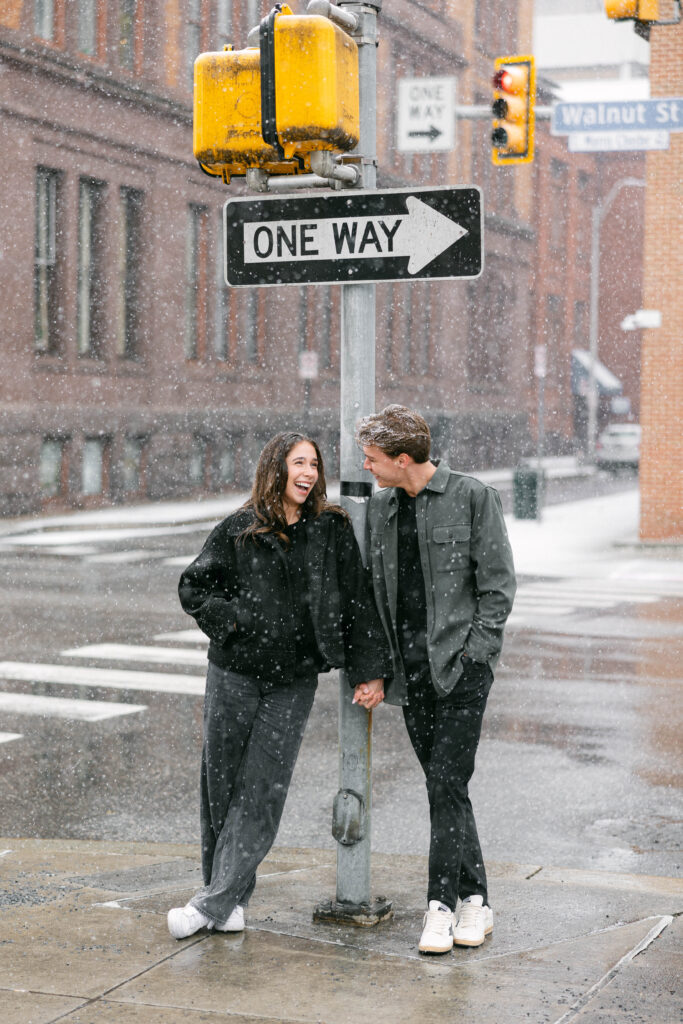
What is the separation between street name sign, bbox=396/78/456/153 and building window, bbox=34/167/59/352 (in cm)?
1344

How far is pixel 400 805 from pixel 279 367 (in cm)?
3002

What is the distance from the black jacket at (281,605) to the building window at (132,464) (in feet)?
84.1

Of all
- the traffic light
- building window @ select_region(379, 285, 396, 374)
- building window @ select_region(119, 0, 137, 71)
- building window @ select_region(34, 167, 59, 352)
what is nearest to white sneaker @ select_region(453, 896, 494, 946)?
the traffic light

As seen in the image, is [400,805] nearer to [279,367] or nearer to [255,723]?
[255,723]

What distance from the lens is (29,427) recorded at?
27.0m

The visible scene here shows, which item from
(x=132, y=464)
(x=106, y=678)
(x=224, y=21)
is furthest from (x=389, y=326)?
(x=106, y=678)

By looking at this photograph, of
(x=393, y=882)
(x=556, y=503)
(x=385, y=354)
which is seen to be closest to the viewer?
(x=393, y=882)

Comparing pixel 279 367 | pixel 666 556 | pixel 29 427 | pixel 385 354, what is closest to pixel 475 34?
pixel 385 354

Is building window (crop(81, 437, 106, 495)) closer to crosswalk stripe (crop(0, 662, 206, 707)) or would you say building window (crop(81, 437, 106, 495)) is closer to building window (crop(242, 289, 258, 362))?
building window (crop(242, 289, 258, 362))

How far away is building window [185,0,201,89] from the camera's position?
32.4 m

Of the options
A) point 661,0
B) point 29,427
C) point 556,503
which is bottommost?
point 556,503

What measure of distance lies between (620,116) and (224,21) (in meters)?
20.1

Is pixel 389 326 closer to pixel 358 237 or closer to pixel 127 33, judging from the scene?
pixel 127 33

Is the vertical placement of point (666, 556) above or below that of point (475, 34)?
below
